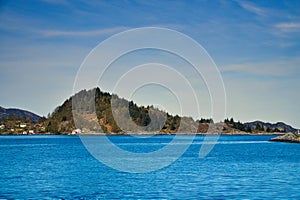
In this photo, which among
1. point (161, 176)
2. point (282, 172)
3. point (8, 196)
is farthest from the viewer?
point (282, 172)

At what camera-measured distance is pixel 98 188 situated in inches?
2028

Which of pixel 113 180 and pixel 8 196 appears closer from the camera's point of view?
pixel 8 196

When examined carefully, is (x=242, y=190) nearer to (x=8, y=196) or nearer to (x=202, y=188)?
Result: (x=202, y=188)

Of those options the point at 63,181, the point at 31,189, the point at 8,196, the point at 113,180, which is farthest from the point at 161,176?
the point at 8,196

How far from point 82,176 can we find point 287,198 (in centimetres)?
3037

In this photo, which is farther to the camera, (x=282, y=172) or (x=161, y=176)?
(x=282, y=172)

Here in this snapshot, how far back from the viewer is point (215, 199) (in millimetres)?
42281

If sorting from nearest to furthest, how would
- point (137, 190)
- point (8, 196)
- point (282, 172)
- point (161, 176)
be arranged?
point (8, 196)
point (137, 190)
point (161, 176)
point (282, 172)

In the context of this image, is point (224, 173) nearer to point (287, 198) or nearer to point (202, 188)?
point (202, 188)

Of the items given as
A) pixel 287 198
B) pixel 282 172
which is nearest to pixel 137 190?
pixel 287 198

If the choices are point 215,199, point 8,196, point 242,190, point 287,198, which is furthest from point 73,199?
point 287,198

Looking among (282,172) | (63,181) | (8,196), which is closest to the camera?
(8,196)

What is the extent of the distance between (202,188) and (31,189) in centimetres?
1818

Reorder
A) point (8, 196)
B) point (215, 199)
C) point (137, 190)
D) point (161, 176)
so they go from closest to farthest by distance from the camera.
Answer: point (215, 199)
point (8, 196)
point (137, 190)
point (161, 176)
